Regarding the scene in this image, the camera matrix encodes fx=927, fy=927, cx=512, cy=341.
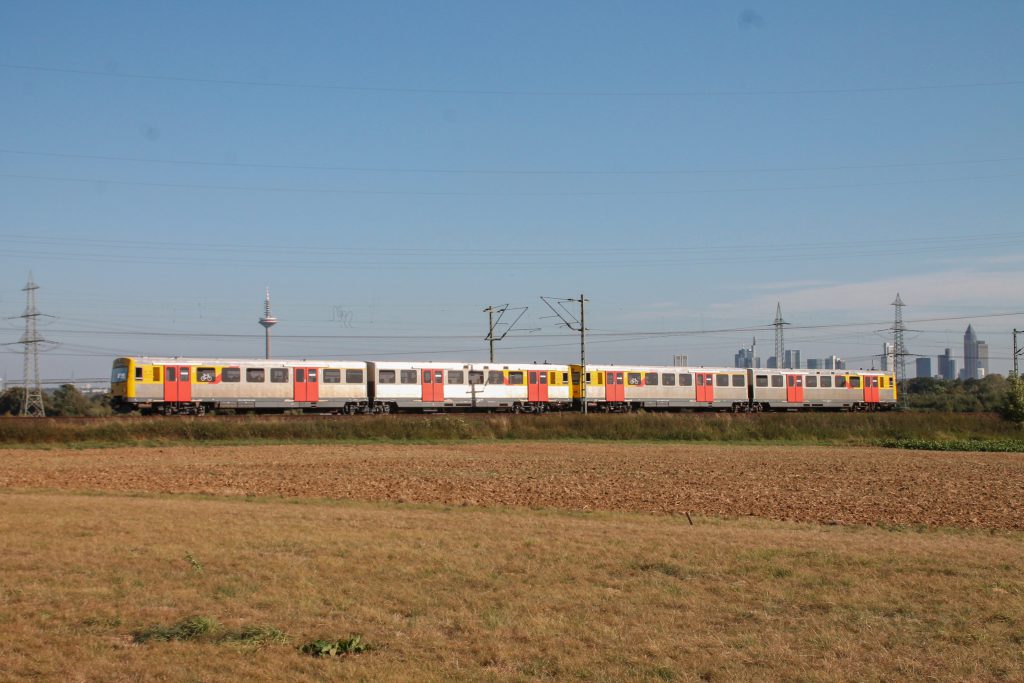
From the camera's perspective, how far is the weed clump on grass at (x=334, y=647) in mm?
8227

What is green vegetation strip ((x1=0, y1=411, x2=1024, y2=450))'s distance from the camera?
1644 inches

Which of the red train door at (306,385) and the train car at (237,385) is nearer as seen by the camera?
the train car at (237,385)

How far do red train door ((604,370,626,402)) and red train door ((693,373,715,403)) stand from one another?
6071mm

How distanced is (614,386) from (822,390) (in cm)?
1876

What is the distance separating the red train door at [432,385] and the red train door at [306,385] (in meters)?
6.74

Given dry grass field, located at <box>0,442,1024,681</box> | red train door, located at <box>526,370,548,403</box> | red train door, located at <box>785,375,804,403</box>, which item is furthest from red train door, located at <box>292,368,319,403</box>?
red train door, located at <box>785,375,804,403</box>

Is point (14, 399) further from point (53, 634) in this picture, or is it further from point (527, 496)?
point (53, 634)

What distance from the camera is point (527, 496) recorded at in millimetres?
21734

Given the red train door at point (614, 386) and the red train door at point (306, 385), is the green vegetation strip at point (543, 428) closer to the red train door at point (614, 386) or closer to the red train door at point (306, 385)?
the red train door at point (306, 385)

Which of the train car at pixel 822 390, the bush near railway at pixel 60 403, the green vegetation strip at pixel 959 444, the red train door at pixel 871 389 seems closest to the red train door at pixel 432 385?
the train car at pixel 822 390

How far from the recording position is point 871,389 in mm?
72875

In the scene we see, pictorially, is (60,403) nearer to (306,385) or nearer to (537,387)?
(306,385)

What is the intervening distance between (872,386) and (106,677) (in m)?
72.7

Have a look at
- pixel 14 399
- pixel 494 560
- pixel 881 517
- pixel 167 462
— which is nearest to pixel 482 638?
Result: pixel 494 560
